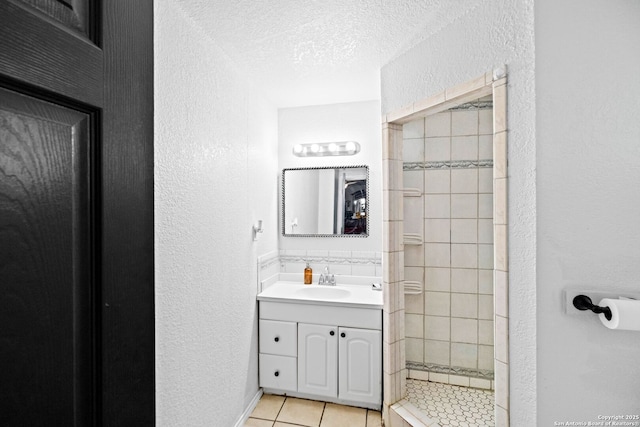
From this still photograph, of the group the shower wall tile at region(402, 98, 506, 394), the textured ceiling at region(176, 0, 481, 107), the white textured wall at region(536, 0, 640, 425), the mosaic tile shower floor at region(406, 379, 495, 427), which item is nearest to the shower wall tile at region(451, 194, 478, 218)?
the shower wall tile at region(402, 98, 506, 394)

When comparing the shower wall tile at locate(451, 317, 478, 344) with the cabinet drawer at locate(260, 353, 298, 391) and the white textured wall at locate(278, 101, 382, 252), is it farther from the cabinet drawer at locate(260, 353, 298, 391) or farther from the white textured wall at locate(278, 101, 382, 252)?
the cabinet drawer at locate(260, 353, 298, 391)

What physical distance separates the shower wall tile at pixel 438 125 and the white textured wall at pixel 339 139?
0.41m

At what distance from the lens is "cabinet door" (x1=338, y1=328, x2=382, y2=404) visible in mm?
2137

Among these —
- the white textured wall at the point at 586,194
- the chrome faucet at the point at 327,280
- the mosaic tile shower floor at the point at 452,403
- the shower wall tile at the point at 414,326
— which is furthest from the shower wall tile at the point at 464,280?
the white textured wall at the point at 586,194

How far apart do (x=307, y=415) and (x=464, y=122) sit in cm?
249

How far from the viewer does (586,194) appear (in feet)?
3.80

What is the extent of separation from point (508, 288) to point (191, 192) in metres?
1.53

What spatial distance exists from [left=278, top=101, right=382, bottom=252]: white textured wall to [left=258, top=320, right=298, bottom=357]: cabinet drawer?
76cm

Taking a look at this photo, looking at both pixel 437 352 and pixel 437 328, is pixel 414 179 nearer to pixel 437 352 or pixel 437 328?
pixel 437 328

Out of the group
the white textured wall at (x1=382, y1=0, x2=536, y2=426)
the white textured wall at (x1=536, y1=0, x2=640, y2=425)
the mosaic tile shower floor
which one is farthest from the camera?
the mosaic tile shower floor

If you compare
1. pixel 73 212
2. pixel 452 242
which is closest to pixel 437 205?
pixel 452 242

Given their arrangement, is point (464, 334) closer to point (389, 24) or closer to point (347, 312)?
point (347, 312)

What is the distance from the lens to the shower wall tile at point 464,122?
7.82ft

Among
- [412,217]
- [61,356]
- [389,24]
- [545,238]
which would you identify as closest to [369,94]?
[389,24]
